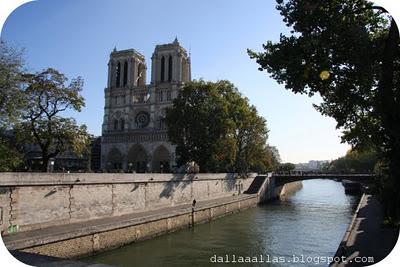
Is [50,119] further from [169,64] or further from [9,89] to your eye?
[169,64]

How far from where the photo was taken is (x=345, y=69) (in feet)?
40.3

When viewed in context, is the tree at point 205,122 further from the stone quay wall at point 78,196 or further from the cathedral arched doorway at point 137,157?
the cathedral arched doorway at point 137,157

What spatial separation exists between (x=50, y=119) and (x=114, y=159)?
54222mm

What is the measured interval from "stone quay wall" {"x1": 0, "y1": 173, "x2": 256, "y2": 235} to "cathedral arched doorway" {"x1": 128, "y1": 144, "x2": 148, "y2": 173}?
4221 cm

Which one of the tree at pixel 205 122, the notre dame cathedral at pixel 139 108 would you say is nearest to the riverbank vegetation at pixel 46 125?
the tree at pixel 205 122

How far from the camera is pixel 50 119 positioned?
23.1 meters

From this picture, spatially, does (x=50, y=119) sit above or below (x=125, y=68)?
below

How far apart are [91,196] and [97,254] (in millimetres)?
4594

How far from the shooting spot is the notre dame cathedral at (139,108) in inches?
2864

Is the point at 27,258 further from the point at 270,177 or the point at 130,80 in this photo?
the point at 130,80

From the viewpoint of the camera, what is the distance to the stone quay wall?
16.7 metres

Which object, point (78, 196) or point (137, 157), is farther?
point (137, 157)

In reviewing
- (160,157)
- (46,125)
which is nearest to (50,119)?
(46,125)

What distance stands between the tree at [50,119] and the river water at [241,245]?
765 centimetres
